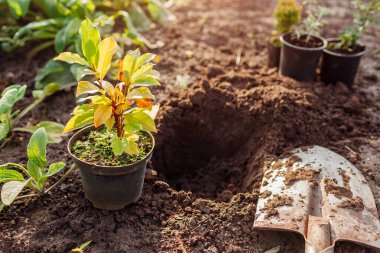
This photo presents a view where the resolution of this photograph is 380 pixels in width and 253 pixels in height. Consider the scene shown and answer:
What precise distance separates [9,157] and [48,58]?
1.52 metres

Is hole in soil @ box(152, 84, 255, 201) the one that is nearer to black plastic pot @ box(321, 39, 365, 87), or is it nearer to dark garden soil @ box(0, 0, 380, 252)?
dark garden soil @ box(0, 0, 380, 252)

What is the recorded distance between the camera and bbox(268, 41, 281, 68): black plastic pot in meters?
4.19

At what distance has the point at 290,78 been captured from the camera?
12.9ft

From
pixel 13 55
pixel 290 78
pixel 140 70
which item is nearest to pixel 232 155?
pixel 290 78

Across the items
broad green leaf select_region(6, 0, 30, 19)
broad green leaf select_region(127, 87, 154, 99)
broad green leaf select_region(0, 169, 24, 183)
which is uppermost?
broad green leaf select_region(127, 87, 154, 99)

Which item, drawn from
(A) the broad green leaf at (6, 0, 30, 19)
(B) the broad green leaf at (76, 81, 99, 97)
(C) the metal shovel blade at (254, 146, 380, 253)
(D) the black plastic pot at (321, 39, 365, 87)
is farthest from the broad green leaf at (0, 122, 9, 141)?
(D) the black plastic pot at (321, 39, 365, 87)

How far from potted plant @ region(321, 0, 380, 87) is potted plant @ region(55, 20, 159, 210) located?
2.04 meters

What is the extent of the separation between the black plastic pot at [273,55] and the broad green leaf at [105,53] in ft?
7.10

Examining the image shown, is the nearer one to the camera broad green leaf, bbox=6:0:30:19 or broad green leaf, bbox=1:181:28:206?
broad green leaf, bbox=1:181:28:206

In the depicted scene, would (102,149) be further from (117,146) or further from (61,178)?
(61,178)

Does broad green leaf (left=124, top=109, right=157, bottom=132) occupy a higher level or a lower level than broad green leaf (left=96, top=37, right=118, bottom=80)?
lower

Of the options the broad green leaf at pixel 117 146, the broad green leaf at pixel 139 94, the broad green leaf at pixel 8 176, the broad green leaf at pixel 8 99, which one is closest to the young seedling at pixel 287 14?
the broad green leaf at pixel 139 94

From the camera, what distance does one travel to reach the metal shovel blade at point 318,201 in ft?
8.00

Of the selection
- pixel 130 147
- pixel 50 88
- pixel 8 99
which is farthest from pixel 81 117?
pixel 50 88
